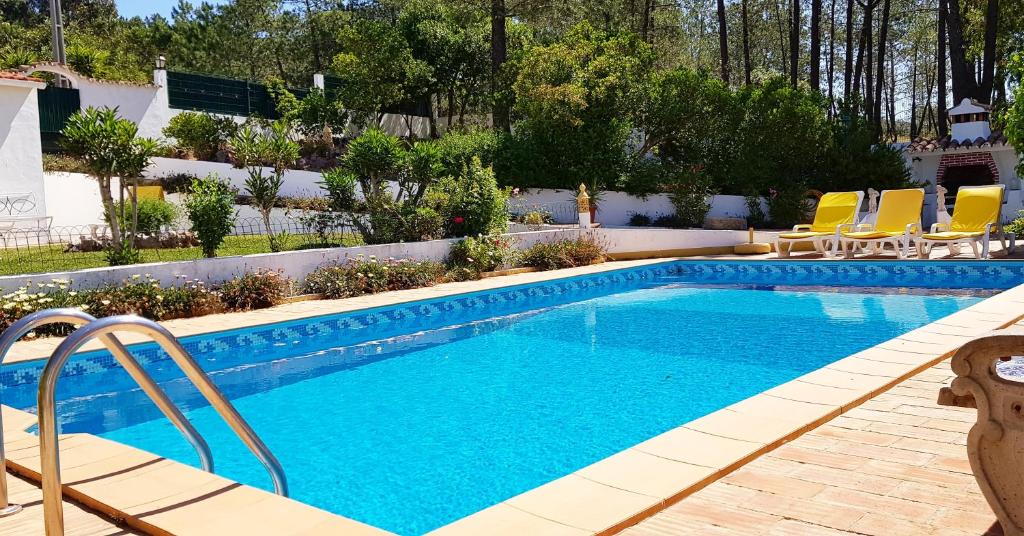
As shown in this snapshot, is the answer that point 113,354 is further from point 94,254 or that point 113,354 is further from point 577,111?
point 577,111

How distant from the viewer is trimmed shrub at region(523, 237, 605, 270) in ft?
51.3

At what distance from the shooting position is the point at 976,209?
14047 mm

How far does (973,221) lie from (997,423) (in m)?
13.4

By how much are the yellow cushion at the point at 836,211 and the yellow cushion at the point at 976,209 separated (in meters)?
1.86

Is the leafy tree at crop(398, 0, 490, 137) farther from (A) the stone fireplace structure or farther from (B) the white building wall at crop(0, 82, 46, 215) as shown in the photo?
(A) the stone fireplace structure

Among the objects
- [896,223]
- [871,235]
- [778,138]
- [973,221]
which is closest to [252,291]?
[871,235]

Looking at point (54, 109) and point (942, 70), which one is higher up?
point (942, 70)

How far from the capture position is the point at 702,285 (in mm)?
14867

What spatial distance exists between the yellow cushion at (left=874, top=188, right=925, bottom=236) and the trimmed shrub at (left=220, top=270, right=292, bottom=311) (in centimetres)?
1135

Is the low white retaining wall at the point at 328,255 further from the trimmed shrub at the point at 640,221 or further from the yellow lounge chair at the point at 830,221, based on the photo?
the trimmed shrub at the point at 640,221

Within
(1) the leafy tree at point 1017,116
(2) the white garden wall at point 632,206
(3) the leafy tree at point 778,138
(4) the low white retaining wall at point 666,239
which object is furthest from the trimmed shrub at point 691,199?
(1) the leafy tree at point 1017,116

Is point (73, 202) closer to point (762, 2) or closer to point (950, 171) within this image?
point (950, 171)

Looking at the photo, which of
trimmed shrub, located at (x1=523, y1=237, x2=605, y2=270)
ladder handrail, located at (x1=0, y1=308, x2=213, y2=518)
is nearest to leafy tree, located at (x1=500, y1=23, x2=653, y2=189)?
trimmed shrub, located at (x1=523, y1=237, x2=605, y2=270)

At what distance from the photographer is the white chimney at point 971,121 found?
21953 millimetres
